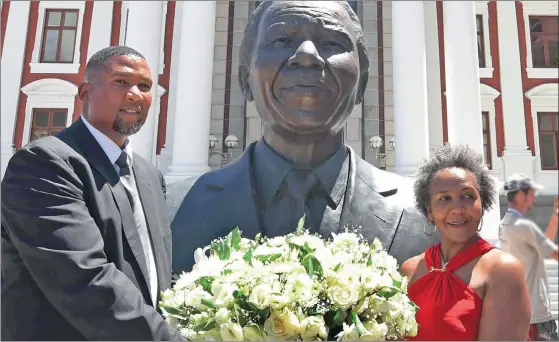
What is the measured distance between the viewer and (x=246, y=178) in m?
2.52

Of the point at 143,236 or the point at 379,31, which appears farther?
the point at 379,31

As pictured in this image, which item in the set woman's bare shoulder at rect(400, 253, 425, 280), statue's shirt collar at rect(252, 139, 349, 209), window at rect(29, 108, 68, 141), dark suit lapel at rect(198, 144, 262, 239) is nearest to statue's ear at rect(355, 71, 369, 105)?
statue's shirt collar at rect(252, 139, 349, 209)

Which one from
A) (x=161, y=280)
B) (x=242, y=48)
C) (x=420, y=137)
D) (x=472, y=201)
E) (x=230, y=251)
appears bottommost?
(x=161, y=280)

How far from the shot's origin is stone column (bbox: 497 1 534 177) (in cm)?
2048

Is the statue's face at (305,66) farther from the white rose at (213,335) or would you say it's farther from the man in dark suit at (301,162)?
the white rose at (213,335)

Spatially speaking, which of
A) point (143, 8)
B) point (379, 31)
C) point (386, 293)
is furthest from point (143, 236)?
point (379, 31)

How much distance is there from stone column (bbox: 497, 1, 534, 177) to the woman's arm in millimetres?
20118

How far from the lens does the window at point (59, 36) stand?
21969 mm

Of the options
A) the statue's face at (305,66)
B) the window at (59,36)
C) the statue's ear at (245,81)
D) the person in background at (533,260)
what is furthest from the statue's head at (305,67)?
A: the window at (59,36)

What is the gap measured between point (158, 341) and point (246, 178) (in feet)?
3.82

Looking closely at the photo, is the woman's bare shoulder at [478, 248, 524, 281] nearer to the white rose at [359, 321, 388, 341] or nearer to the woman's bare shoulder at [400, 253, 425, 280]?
the woman's bare shoulder at [400, 253, 425, 280]

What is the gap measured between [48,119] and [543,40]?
21.6 metres

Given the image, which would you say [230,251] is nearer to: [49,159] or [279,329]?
[279,329]

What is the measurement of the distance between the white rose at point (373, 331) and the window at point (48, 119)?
21497mm
